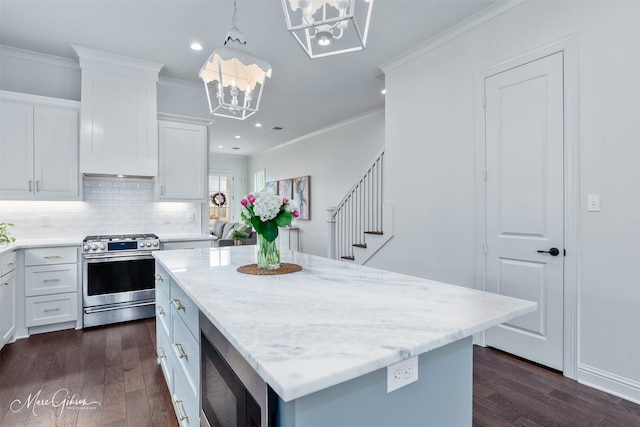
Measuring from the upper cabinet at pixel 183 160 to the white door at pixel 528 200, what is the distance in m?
3.29

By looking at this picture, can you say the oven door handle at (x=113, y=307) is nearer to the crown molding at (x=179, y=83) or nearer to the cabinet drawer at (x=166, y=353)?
the cabinet drawer at (x=166, y=353)

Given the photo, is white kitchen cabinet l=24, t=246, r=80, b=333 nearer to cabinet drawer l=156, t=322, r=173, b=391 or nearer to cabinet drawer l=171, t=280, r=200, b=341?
cabinet drawer l=156, t=322, r=173, b=391

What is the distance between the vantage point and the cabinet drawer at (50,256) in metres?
3.21

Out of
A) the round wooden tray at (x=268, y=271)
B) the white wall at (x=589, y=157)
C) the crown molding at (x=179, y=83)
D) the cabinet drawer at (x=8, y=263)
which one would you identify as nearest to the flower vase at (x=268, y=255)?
the round wooden tray at (x=268, y=271)

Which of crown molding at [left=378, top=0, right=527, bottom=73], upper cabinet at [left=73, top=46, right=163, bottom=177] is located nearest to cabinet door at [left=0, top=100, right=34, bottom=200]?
upper cabinet at [left=73, top=46, right=163, bottom=177]

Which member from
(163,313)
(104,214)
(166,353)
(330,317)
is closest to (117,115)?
(104,214)

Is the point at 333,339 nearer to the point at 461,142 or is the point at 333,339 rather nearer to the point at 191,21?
the point at 461,142

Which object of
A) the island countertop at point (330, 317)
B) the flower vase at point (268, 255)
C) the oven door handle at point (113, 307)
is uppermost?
the flower vase at point (268, 255)

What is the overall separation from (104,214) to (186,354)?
316 cm

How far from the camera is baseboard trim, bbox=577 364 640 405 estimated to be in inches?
82.6

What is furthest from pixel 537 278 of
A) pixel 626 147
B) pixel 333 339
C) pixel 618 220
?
pixel 333 339

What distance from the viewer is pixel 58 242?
133 inches

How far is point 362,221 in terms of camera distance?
4.50m

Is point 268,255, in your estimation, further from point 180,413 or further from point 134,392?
point 134,392
